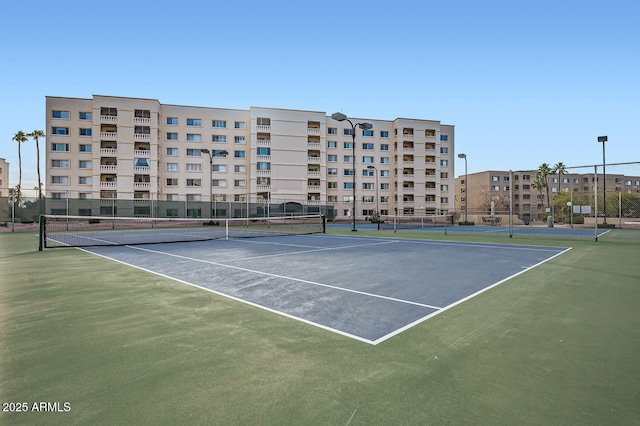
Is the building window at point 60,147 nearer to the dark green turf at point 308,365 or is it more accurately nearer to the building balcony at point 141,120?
the building balcony at point 141,120

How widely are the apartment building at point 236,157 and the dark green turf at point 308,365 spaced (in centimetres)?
4220

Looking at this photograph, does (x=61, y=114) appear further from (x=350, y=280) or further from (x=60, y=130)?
(x=350, y=280)

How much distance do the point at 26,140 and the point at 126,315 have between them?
77.8 metres

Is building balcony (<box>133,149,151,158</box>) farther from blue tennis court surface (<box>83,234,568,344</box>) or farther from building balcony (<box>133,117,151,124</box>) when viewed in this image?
blue tennis court surface (<box>83,234,568,344</box>)

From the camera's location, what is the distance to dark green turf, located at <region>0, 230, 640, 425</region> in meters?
2.54

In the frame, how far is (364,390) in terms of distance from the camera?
286 cm

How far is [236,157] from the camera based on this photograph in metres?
62.7

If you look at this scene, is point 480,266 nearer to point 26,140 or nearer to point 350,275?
point 350,275

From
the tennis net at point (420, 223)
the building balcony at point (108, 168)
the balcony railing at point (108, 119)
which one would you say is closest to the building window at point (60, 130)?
the balcony railing at point (108, 119)

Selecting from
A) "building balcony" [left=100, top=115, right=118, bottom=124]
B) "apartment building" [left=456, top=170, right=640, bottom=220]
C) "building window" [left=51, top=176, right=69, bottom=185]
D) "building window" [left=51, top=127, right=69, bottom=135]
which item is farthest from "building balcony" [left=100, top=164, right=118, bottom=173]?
"apartment building" [left=456, top=170, right=640, bottom=220]

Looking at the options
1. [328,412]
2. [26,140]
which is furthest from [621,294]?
[26,140]

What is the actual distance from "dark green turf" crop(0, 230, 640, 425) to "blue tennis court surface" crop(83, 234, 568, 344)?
416mm

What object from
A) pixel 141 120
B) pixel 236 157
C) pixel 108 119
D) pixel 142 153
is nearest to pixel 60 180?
pixel 108 119

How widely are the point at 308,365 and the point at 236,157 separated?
62.5m
